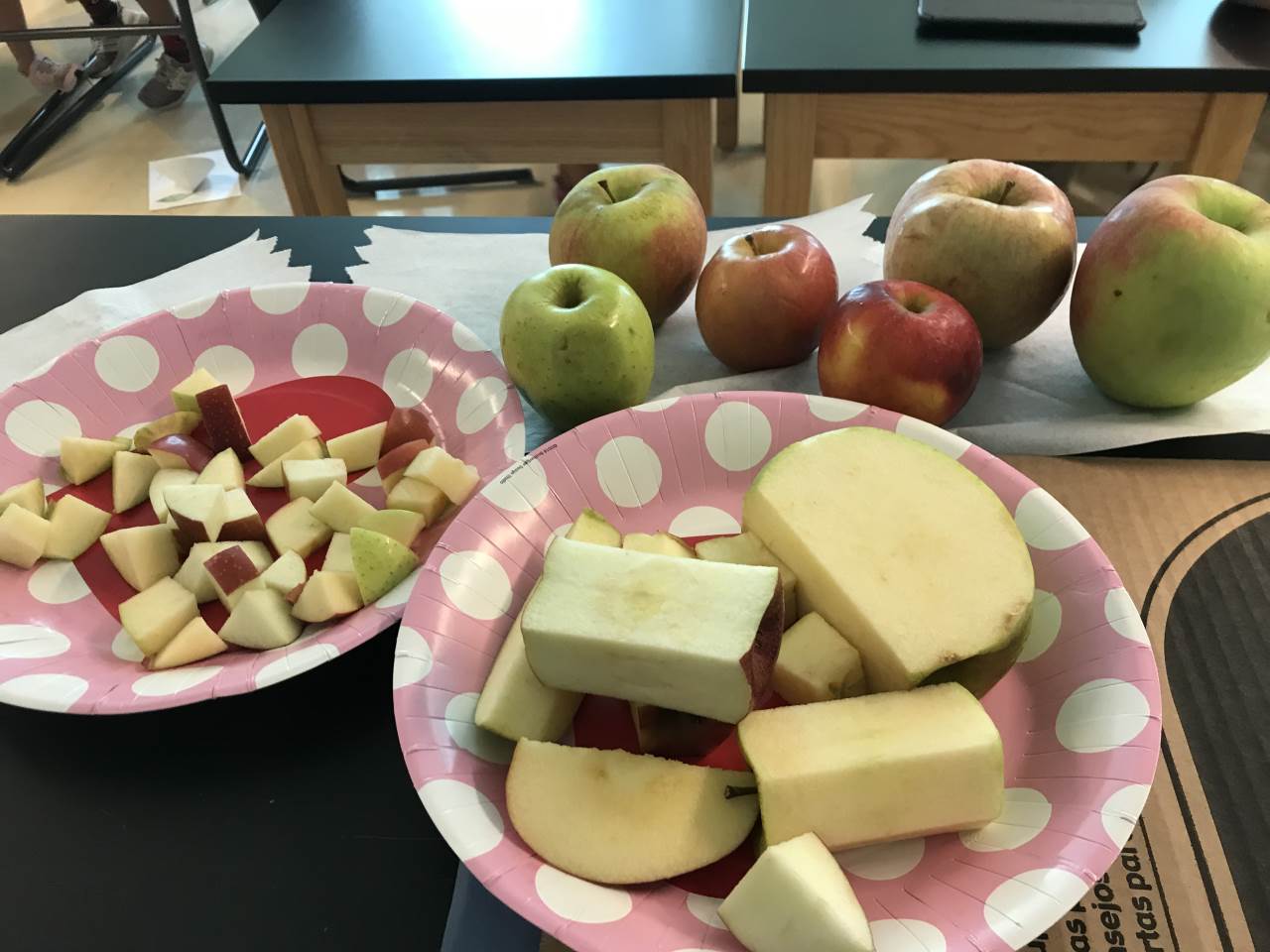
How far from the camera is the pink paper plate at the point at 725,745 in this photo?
0.44m

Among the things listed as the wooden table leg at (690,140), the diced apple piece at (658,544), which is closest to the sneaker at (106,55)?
the wooden table leg at (690,140)

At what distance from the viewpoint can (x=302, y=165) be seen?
1468mm

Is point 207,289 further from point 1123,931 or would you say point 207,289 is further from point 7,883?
point 1123,931

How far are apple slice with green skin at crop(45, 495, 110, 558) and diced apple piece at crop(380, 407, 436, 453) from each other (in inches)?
9.9

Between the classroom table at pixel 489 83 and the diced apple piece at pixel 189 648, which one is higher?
the classroom table at pixel 489 83

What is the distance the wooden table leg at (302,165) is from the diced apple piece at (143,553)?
36.2 inches

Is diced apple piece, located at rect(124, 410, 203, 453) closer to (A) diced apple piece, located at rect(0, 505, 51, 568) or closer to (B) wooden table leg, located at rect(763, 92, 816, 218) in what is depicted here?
(A) diced apple piece, located at rect(0, 505, 51, 568)

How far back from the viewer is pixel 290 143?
1437mm

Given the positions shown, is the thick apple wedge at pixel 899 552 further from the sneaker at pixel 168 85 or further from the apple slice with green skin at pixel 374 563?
the sneaker at pixel 168 85

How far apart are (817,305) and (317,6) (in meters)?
1.24

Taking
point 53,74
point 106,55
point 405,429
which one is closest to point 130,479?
→ point 405,429

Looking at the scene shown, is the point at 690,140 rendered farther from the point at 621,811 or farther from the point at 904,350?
the point at 621,811

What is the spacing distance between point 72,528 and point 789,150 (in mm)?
1116

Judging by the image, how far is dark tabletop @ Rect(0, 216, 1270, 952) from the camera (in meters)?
0.51
